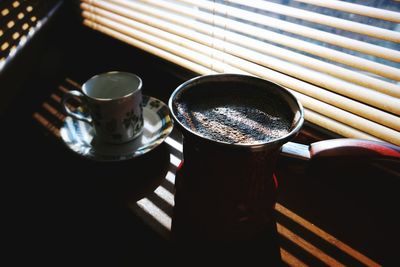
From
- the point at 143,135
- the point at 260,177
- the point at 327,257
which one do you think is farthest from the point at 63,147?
the point at 327,257

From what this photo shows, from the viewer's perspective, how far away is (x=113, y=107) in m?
0.71

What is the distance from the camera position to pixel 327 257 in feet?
1.88

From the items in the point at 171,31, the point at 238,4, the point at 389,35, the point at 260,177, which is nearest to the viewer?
the point at 260,177

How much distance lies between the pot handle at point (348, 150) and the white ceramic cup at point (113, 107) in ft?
1.29

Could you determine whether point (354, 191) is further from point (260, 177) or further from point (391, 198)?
point (260, 177)

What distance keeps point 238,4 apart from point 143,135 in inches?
17.1

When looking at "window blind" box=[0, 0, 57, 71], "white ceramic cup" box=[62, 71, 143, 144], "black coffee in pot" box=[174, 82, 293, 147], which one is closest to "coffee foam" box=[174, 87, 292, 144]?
"black coffee in pot" box=[174, 82, 293, 147]

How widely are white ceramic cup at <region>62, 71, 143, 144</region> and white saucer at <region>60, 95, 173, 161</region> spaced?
20 millimetres

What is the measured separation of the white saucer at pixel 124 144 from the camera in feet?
2.42

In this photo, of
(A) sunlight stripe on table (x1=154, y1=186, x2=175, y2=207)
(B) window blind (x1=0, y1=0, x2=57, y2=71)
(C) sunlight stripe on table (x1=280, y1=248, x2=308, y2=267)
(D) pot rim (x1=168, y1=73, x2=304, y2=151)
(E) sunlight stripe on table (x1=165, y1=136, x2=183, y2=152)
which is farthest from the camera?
(B) window blind (x1=0, y1=0, x2=57, y2=71)

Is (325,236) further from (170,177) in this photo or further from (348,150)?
(170,177)

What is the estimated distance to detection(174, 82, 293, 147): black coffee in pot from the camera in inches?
19.9

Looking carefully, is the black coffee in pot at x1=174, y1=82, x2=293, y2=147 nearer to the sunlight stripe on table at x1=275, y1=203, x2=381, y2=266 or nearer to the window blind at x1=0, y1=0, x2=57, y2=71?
the sunlight stripe on table at x1=275, y1=203, x2=381, y2=266

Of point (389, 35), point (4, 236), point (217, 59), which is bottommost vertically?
point (4, 236)
